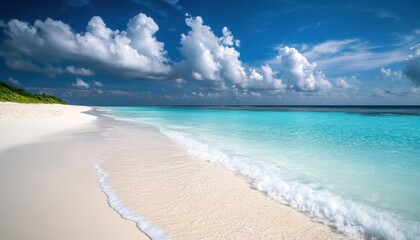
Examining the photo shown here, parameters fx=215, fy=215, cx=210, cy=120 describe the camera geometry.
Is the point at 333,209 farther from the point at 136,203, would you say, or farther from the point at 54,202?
the point at 54,202

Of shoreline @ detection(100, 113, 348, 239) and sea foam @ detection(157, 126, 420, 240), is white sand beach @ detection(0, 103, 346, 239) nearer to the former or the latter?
shoreline @ detection(100, 113, 348, 239)

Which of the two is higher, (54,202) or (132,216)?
(54,202)

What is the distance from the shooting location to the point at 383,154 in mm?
9398

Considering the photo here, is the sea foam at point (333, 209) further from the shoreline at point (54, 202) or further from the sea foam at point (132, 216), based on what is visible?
the shoreline at point (54, 202)

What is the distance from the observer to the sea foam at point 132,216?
127 inches

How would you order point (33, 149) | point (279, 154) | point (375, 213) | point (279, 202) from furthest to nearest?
point (279, 154) → point (33, 149) → point (279, 202) → point (375, 213)

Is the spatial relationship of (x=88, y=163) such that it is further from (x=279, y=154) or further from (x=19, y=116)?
(x=19, y=116)

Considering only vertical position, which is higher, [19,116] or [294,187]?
[19,116]

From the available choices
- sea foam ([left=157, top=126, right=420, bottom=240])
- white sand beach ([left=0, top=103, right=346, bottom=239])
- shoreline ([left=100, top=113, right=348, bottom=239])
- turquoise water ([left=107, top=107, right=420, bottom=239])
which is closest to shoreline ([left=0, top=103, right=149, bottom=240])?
white sand beach ([left=0, top=103, right=346, bottom=239])

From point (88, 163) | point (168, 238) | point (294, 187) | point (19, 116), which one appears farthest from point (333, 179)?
point (19, 116)

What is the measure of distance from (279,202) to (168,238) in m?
2.48

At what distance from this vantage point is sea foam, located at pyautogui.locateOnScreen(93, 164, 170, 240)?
3225 millimetres

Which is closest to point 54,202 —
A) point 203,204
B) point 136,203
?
point 136,203

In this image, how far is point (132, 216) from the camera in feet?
12.2
